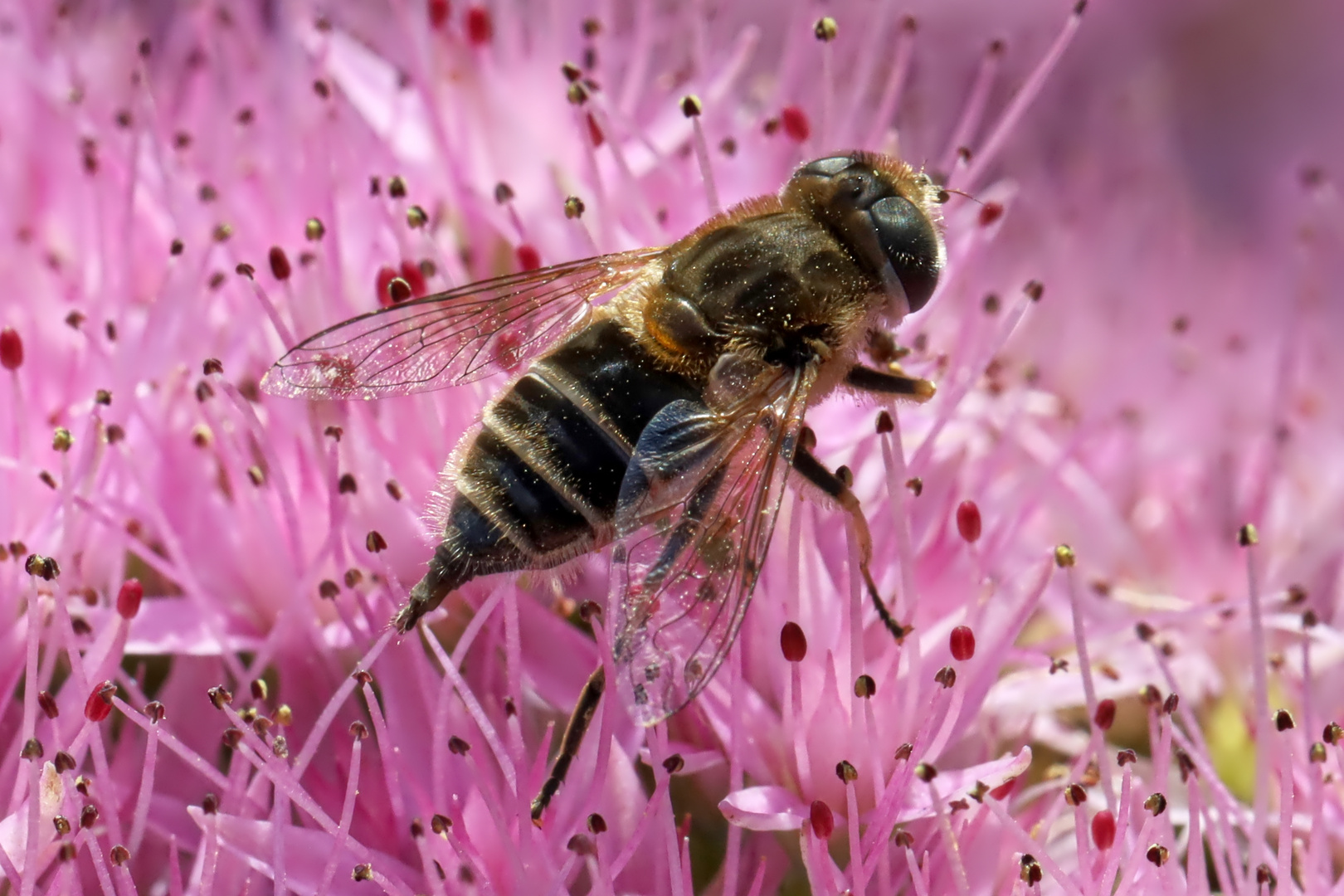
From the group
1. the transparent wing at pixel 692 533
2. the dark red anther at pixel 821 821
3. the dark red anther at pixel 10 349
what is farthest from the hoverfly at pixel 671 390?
the dark red anther at pixel 10 349

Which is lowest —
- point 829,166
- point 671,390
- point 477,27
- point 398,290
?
point 671,390

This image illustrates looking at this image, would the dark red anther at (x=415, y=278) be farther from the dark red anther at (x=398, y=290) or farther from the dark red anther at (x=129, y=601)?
the dark red anther at (x=129, y=601)

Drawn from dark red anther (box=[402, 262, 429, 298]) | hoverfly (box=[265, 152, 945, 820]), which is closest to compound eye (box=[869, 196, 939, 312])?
hoverfly (box=[265, 152, 945, 820])

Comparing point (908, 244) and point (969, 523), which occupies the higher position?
point (908, 244)

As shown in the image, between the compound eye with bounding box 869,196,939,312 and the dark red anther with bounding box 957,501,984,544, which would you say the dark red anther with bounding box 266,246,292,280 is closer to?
the compound eye with bounding box 869,196,939,312

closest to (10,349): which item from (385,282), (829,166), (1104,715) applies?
(385,282)

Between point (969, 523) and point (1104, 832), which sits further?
point (969, 523)

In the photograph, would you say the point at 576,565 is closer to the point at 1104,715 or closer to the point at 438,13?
the point at 1104,715
